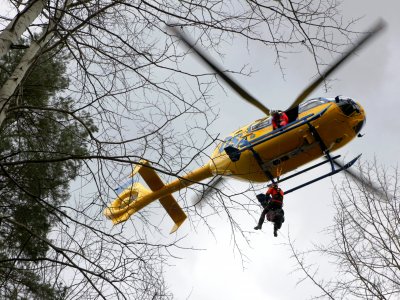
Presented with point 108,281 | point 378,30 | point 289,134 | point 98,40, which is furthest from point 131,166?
point 289,134

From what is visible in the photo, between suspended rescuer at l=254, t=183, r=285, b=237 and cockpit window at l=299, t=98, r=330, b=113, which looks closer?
suspended rescuer at l=254, t=183, r=285, b=237

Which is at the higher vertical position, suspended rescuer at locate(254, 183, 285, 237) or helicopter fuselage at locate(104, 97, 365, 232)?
helicopter fuselage at locate(104, 97, 365, 232)

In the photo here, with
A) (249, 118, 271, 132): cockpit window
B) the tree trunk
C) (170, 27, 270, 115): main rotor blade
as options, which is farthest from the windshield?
the tree trunk

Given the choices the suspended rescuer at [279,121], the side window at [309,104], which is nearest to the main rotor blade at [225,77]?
the suspended rescuer at [279,121]

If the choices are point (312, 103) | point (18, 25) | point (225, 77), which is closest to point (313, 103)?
point (312, 103)

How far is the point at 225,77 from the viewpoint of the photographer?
4.31 m

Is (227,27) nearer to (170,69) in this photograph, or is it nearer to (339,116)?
(170,69)

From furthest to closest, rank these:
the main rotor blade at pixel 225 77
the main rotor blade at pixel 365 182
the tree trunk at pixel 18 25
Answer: the main rotor blade at pixel 365 182, the main rotor blade at pixel 225 77, the tree trunk at pixel 18 25

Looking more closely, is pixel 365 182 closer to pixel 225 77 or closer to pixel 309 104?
pixel 309 104

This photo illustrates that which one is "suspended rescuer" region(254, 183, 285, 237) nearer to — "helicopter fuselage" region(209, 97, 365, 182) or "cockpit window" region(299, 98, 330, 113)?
"helicopter fuselage" region(209, 97, 365, 182)

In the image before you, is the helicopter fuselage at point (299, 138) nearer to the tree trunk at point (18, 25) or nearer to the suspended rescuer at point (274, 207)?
the suspended rescuer at point (274, 207)

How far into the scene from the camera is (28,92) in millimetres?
5816

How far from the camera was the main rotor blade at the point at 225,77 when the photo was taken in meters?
3.80

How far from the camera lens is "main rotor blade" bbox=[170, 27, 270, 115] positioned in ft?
12.5
